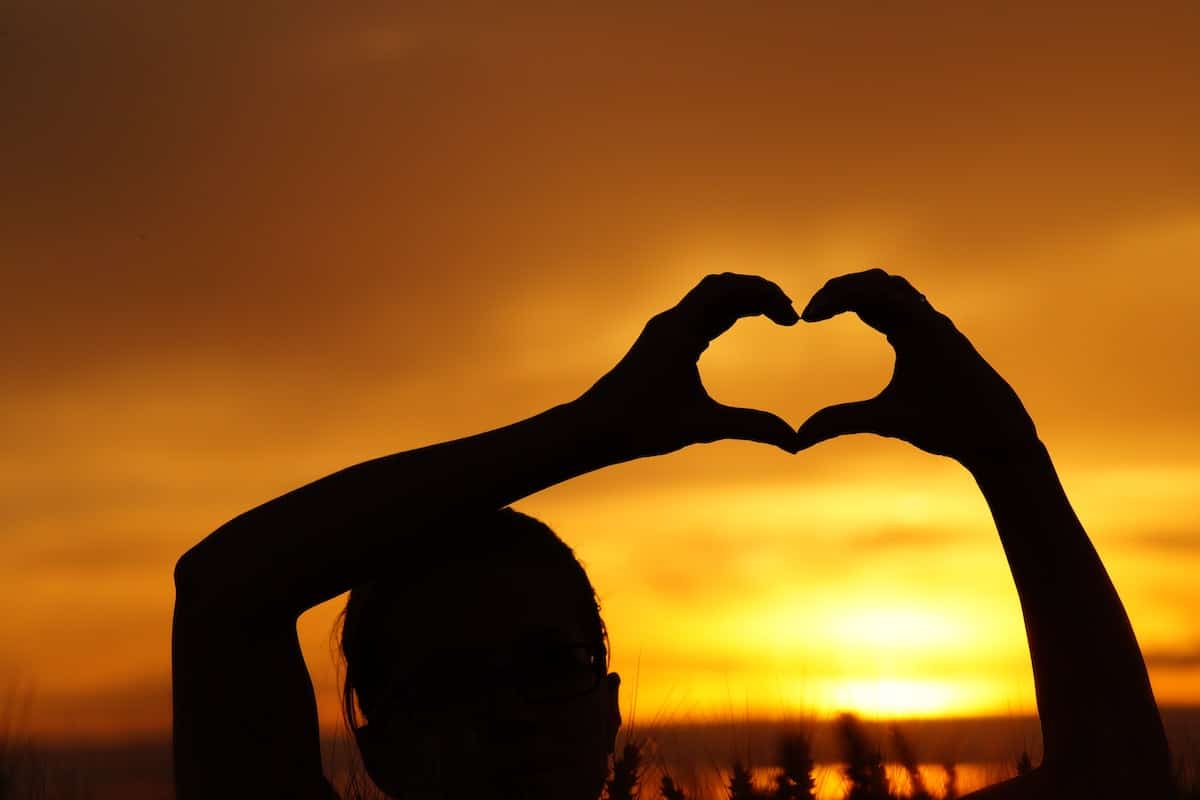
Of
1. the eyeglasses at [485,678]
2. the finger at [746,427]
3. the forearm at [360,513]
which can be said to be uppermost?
the finger at [746,427]

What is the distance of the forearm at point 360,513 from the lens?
77.5 inches

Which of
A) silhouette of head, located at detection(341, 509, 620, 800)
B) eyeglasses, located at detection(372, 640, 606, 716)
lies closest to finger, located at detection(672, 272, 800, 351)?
silhouette of head, located at detection(341, 509, 620, 800)

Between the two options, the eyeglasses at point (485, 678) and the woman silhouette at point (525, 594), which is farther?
the eyeglasses at point (485, 678)

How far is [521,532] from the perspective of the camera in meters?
2.51

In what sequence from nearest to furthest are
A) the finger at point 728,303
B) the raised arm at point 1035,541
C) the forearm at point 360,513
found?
the forearm at point 360,513, the finger at point 728,303, the raised arm at point 1035,541

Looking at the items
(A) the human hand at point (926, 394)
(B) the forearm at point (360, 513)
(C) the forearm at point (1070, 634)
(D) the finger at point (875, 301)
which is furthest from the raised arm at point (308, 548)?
(C) the forearm at point (1070, 634)

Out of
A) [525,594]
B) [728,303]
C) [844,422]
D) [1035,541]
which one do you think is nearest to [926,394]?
[844,422]

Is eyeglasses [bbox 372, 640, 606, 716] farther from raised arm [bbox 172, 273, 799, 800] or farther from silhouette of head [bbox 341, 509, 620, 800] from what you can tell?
raised arm [bbox 172, 273, 799, 800]

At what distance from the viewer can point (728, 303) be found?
211 cm

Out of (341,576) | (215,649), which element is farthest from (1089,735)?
(215,649)

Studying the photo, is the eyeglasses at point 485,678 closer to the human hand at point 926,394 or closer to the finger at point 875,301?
the human hand at point 926,394

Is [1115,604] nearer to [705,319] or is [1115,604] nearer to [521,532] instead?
[705,319]

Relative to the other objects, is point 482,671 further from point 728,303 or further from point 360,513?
point 728,303

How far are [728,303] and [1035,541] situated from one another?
0.81 m
